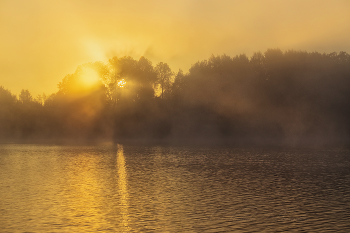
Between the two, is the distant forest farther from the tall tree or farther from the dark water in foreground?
the dark water in foreground

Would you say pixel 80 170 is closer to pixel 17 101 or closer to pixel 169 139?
pixel 169 139

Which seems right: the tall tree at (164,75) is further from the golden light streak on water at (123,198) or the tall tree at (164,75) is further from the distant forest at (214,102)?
the golden light streak on water at (123,198)

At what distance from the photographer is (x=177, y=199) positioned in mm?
26734

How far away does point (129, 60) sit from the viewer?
5012 inches

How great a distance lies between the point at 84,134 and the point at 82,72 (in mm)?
21229

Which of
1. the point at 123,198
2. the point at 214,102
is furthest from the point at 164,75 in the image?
the point at 123,198

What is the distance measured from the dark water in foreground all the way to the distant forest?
59.2 metres

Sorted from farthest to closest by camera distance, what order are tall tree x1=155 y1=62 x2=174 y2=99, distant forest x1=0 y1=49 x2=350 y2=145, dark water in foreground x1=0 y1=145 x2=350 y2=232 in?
tall tree x1=155 y1=62 x2=174 y2=99 → distant forest x1=0 y1=49 x2=350 y2=145 → dark water in foreground x1=0 y1=145 x2=350 y2=232

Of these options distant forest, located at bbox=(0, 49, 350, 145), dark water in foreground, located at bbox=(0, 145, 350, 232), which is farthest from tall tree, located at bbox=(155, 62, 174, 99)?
dark water in foreground, located at bbox=(0, 145, 350, 232)

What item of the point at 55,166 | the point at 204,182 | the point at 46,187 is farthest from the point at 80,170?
the point at 204,182

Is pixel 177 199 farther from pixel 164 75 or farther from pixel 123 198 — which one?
pixel 164 75

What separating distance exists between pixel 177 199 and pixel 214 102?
8244 centimetres

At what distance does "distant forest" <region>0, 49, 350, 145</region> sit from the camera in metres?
101

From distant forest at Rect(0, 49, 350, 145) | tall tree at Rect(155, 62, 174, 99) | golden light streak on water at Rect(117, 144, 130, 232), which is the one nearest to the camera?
golden light streak on water at Rect(117, 144, 130, 232)
